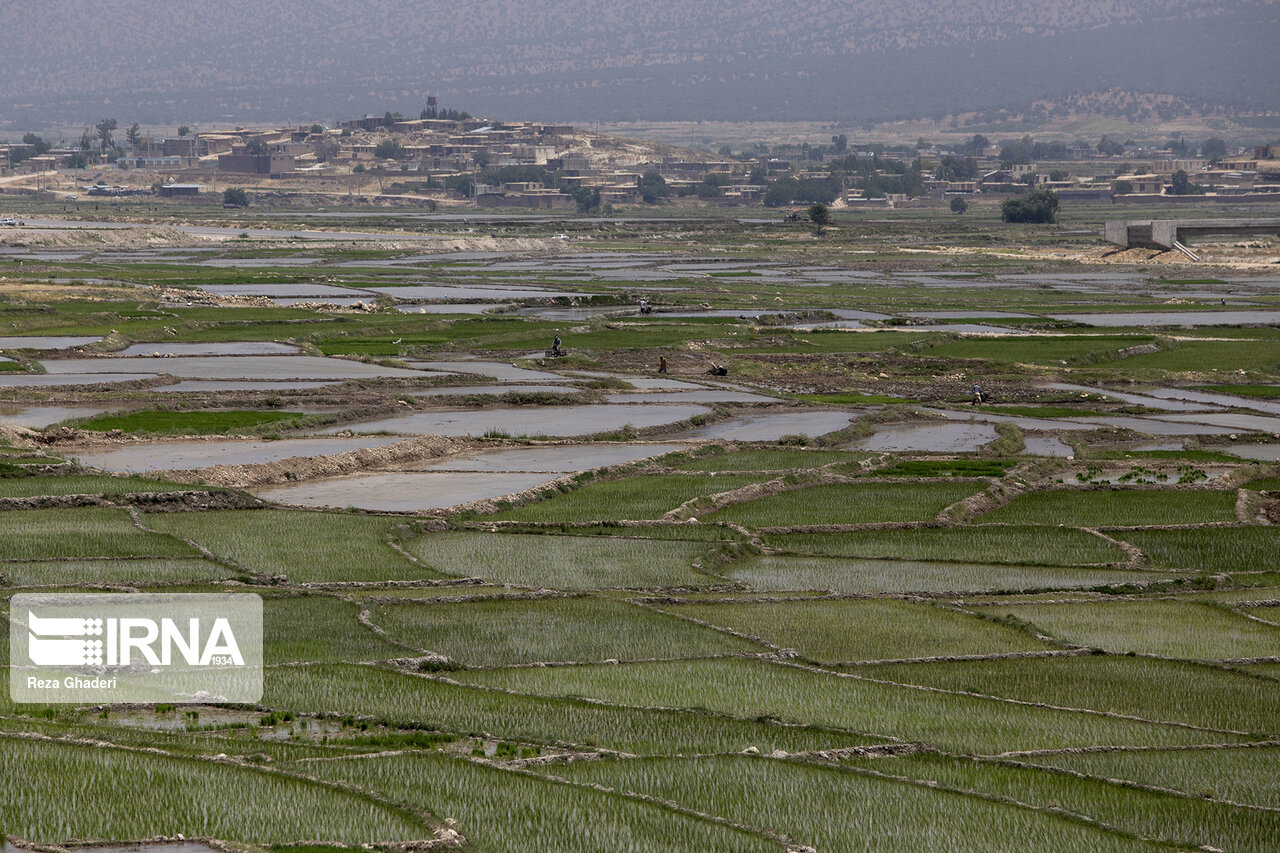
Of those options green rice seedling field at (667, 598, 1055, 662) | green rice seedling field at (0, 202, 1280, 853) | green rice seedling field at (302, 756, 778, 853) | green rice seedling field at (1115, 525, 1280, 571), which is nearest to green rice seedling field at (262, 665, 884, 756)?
green rice seedling field at (0, 202, 1280, 853)

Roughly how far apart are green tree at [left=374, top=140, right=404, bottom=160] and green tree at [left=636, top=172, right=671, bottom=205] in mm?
33785

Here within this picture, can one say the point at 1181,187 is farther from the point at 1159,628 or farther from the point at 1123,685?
the point at 1123,685

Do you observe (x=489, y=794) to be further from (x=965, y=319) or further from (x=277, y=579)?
(x=965, y=319)

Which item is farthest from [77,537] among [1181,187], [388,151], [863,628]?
[388,151]

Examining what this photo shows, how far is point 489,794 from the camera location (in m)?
10.8

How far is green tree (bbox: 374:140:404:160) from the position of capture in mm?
173875

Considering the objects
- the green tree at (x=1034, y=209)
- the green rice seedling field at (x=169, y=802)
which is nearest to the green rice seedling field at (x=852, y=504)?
the green rice seedling field at (x=169, y=802)

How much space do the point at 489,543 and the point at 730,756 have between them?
955 cm

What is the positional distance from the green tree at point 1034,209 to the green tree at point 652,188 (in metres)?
48.1

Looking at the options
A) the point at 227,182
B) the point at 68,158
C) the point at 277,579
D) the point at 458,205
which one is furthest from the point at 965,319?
the point at 68,158
